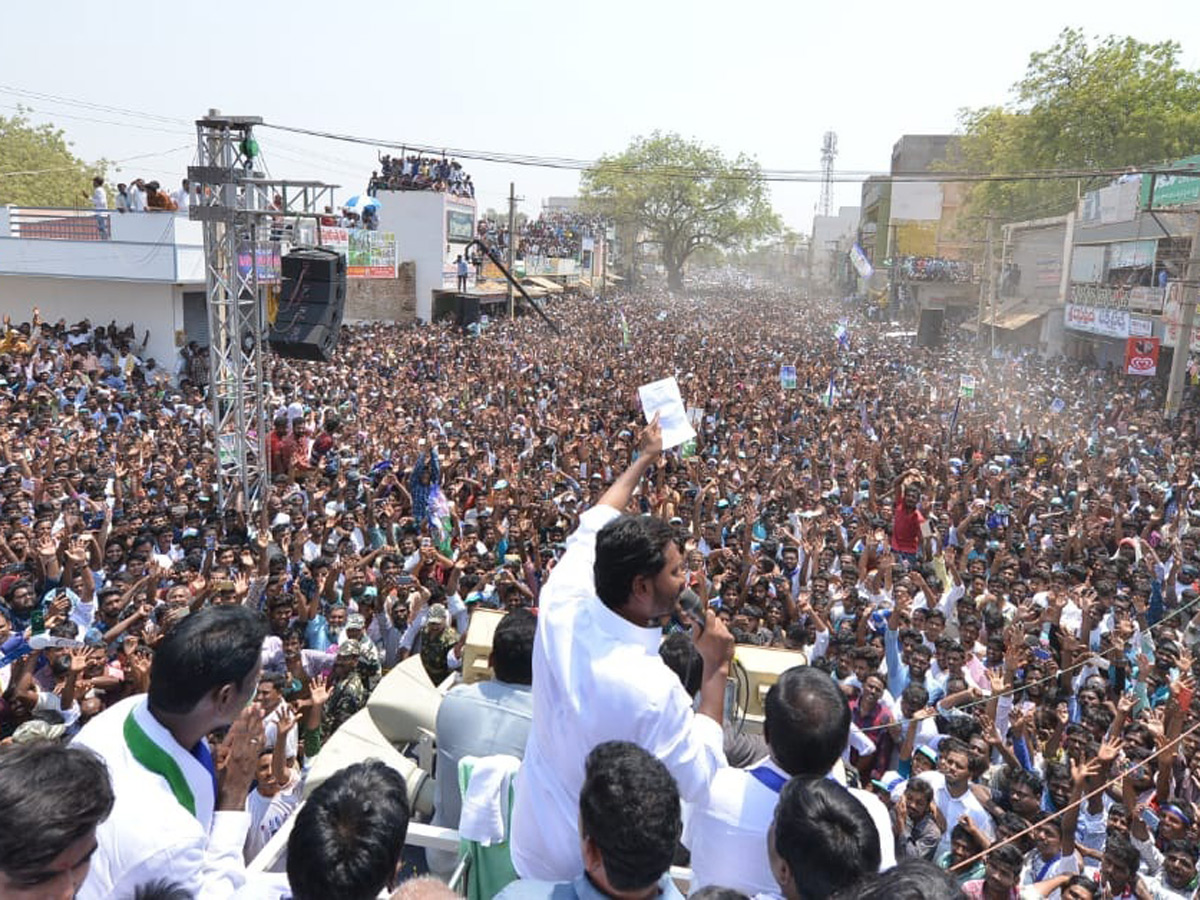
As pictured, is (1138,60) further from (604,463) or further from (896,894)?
(896,894)

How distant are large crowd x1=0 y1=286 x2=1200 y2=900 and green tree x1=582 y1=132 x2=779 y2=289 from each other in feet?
159

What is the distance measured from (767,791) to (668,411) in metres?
1.00

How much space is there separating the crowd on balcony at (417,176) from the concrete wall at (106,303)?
13.7 metres

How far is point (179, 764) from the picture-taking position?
1.76 metres

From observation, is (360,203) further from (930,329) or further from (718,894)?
(930,329)

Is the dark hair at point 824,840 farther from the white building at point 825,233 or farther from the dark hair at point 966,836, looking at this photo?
the white building at point 825,233

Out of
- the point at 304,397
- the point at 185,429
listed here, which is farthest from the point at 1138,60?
the point at 185,429

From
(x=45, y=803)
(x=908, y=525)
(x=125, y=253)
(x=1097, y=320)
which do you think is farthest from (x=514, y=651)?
(x=1097, y=320)

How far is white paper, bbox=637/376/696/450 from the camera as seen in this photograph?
2.44 metres

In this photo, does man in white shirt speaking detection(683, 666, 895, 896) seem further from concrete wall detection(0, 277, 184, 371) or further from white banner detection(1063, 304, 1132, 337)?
white banner detection(1063, 304, 1132, 337)

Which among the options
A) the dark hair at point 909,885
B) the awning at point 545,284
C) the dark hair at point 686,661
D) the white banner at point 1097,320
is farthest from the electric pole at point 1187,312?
the awning at point 545,284

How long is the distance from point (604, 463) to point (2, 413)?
267 inches

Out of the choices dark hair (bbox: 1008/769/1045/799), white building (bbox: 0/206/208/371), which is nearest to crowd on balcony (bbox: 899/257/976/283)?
white building (bbox: 0/206/208/371)

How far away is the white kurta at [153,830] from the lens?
5.20 ft
